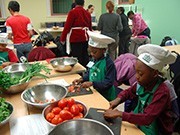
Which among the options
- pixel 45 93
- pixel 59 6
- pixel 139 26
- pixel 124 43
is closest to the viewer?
pixel 45 93

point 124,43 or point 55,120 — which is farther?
point 124,43

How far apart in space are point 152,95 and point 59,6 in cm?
597

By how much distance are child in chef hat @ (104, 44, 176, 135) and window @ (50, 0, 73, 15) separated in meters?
5.73

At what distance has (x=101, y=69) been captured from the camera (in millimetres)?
1781

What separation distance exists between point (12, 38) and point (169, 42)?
9.50 feet

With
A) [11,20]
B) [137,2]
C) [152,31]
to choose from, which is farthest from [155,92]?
[137,2]

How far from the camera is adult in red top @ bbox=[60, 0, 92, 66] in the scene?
3.10 m

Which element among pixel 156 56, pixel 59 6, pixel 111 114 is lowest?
pixel 111 114

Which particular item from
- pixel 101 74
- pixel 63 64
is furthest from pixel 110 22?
pixel 101 74

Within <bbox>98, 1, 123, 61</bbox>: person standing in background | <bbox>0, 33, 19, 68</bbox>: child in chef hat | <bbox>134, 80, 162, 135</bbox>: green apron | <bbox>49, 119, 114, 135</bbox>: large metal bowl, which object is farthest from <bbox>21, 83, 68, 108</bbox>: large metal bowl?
<bbox>98, 1, 123, 61</bbox>: person standing in background

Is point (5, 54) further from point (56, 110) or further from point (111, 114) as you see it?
point (111, 114)

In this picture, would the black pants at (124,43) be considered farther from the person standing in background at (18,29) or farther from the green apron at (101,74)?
the green apron at (101,74)

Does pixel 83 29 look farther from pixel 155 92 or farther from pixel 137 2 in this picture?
pixel 137 2

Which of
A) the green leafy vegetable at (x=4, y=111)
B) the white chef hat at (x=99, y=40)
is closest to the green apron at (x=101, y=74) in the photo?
the white chef hat at (x=99, y=40)
